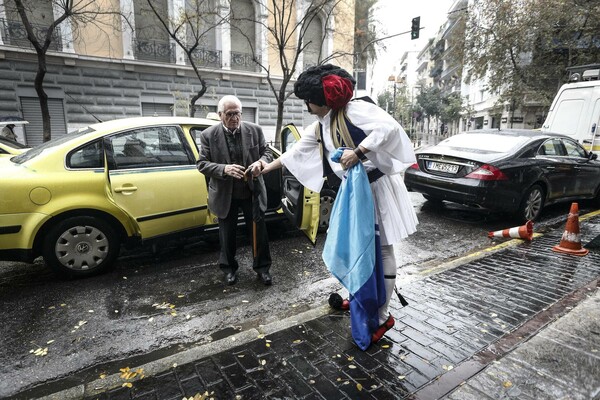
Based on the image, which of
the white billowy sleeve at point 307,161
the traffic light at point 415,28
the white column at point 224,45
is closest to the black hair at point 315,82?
the white billowy sleeve at point 307,161

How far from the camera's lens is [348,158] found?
Answer: 2340 millimetres

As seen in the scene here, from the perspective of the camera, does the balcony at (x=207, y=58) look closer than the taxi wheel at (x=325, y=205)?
No

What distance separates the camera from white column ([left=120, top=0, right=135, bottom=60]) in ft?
51.1

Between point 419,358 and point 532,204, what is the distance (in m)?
4.97

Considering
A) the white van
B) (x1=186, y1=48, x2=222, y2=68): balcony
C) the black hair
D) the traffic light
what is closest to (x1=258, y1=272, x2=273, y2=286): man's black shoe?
the black hair

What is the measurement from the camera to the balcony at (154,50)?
16250mm

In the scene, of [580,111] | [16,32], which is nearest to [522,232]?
[580,111]

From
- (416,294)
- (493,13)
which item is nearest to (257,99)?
(493,13)

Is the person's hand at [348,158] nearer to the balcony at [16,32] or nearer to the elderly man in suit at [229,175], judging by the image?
the elderly man in suit at [229,175]

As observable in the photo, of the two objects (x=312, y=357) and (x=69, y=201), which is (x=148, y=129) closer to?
(x=69, y=201)

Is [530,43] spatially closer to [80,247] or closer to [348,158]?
[348,158]

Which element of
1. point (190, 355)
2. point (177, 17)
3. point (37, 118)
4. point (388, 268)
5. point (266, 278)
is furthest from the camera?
point (177, 17)

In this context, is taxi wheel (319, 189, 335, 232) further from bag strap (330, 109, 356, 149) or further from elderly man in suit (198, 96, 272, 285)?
bag strap (330, 109, 356, 149)

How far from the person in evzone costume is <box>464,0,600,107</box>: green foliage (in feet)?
53.6
